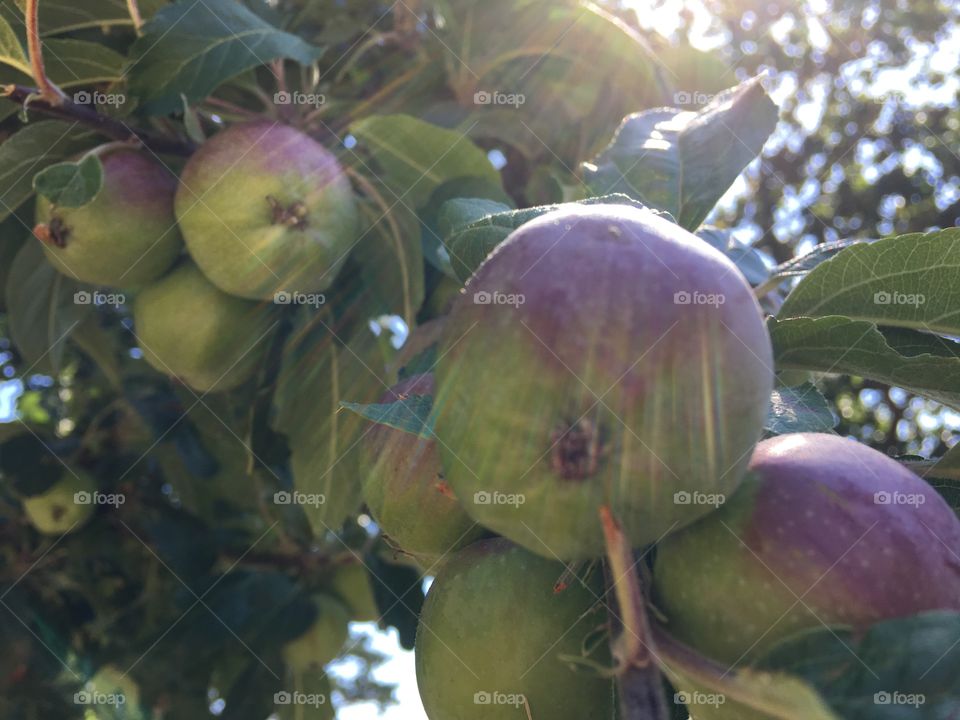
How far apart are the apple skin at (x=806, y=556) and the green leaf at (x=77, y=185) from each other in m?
0.99

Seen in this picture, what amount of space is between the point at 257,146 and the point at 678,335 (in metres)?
1.18

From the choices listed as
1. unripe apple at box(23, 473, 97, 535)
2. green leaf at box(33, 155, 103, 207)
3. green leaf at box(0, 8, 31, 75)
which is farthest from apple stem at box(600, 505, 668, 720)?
unripe apple at box(23, 473, 97, 535)

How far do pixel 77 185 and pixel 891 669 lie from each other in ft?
4.07

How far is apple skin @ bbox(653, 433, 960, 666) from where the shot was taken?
817mm

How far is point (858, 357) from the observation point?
3.43 ft

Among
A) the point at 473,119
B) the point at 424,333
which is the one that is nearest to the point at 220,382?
the point at 424,333

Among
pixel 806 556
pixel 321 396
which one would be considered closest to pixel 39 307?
pixel 321 396

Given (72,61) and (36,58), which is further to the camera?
(72,61)

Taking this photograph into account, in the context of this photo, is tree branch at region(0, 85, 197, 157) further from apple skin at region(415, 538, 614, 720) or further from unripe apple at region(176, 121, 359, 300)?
apple skin at region(415, 538, 614, 720)

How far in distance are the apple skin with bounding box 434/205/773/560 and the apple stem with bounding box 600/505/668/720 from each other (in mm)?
35

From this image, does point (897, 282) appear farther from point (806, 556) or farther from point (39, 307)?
point (39, 307)

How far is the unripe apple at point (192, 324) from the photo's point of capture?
A: 68.1 inches

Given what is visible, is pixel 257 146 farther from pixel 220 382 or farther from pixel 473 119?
pixel 473 119

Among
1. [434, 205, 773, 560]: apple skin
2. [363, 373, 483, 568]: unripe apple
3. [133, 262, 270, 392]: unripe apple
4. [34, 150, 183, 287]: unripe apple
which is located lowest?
[133, 262, 270, 392]: unripe apple
